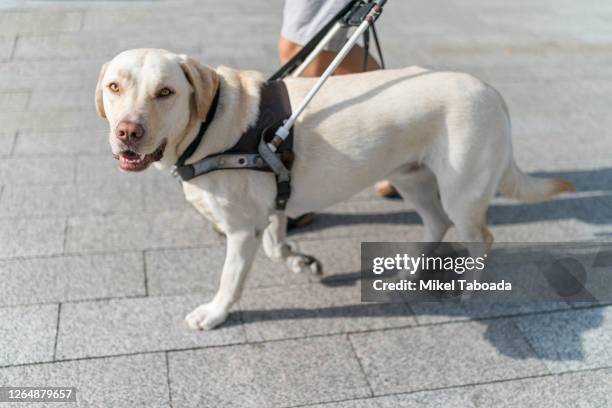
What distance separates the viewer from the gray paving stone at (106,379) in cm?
284

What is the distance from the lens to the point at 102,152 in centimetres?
495

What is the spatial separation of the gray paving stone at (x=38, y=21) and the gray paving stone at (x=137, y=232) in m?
4.38

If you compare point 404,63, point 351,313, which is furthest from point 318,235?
point 404,63

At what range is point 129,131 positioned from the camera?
97.5 inches

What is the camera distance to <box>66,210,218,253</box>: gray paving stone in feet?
12.8

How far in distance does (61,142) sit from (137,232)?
1.54 meters

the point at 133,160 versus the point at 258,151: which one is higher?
the point at 133,160

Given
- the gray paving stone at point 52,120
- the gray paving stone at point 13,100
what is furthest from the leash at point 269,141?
the gray paving stone at point 13,100

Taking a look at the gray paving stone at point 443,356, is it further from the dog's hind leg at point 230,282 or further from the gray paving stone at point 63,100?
the gray paving stone at point 63,100

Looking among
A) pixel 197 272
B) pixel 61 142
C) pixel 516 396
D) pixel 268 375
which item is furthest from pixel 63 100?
pixel 516 396

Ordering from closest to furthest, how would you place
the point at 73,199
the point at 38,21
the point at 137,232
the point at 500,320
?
the point at 500,320 < the point at 137,232 < the point at 73,199 < the point at 38,21

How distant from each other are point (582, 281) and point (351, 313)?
58.3 inches

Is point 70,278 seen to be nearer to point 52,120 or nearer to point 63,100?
point 52,120

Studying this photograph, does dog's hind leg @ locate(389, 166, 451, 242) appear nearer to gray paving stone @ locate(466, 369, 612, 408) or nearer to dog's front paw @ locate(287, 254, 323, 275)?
dog's front paw @ locate(287, 254, 323, 275)
